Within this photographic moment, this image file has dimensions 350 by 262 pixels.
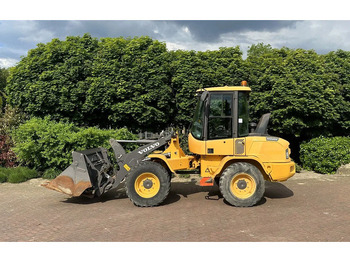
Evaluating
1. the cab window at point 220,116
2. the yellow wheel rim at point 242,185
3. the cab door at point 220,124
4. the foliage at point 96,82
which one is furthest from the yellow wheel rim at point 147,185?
the foliage at point 96,82

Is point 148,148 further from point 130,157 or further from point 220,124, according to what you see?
point 220,124

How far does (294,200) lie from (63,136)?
6.92m

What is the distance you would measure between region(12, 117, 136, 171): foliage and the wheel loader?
253 centimetres

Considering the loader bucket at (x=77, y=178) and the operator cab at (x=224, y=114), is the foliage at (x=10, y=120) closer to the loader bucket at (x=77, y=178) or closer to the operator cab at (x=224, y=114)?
the loader bucket at (x=77, y=178)

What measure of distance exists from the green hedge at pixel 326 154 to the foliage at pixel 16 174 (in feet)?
32.2

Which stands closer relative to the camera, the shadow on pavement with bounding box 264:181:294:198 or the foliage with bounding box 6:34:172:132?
the shadow on pavement with bounding box 264:181:294:198

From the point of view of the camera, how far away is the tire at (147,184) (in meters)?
6.16

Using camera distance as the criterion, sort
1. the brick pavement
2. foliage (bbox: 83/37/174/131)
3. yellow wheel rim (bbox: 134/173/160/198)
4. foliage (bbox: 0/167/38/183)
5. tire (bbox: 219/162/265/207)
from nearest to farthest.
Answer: the brick pavement < tire (bbox: 219/162/265/207) < yellow wheel rim (bbox: 134/173/160/198) < foliage (bbox: 0/167/38/183) < foliage (bbox: 83/37/174/131)

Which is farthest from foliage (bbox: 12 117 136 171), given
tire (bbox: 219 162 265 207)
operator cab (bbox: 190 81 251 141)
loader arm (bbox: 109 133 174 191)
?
tire (bbox: 219 162 265 207)

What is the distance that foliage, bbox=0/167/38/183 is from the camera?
8.73 metres

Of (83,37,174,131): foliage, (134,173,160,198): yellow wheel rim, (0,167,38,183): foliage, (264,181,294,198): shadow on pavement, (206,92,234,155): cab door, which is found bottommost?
(264,181,294,198): shadow on pavement

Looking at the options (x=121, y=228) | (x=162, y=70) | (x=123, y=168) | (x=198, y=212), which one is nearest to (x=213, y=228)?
(x=198, y=212)

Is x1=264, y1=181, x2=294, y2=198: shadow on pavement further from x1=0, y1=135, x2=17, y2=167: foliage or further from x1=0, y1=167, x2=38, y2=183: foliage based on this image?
x1=0, y1=135, x2=17, y2=167: foliage

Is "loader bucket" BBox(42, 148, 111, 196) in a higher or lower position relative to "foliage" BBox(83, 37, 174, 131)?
lower
